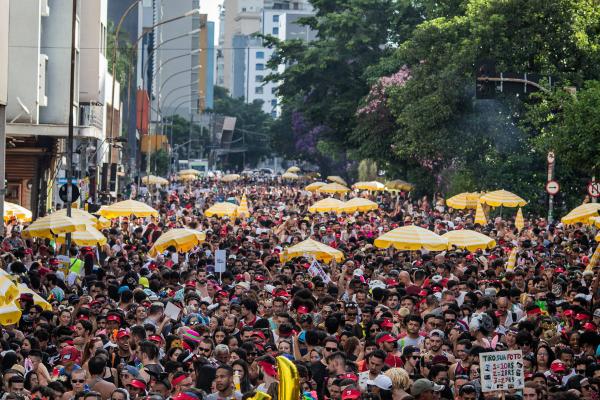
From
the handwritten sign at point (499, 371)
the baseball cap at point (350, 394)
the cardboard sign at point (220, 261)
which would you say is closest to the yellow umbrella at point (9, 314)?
the baseball cap at point (350, 394)

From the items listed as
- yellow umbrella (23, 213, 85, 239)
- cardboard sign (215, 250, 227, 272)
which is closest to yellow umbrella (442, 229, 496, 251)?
cardboard sign (215, 250, 227, 272)

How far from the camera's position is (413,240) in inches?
1019

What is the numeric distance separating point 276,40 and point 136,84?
28.7 meters

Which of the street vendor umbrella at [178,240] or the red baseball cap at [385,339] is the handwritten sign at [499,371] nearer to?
the red baseball cap at [385,339]

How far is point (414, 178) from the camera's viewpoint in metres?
61.7

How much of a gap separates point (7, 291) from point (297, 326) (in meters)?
3.73

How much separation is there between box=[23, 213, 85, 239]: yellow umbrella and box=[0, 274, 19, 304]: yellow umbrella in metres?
11.3

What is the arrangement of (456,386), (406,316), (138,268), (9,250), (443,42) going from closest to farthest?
(456,386), (406,316), (138,268), (9,250), (443,42)

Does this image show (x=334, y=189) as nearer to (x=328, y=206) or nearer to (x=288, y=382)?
(x=328, y=206)

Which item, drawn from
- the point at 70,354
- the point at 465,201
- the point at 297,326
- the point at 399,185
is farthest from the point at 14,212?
the point at 399,185

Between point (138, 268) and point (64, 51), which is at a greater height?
point (64, 51)

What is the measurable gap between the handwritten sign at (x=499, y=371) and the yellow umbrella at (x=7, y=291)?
4.92 m

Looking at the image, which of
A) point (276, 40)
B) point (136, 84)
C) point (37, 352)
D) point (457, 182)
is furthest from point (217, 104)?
point (37, 352)

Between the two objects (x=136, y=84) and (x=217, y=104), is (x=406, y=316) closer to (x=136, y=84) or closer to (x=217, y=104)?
(x=136, y=84)
